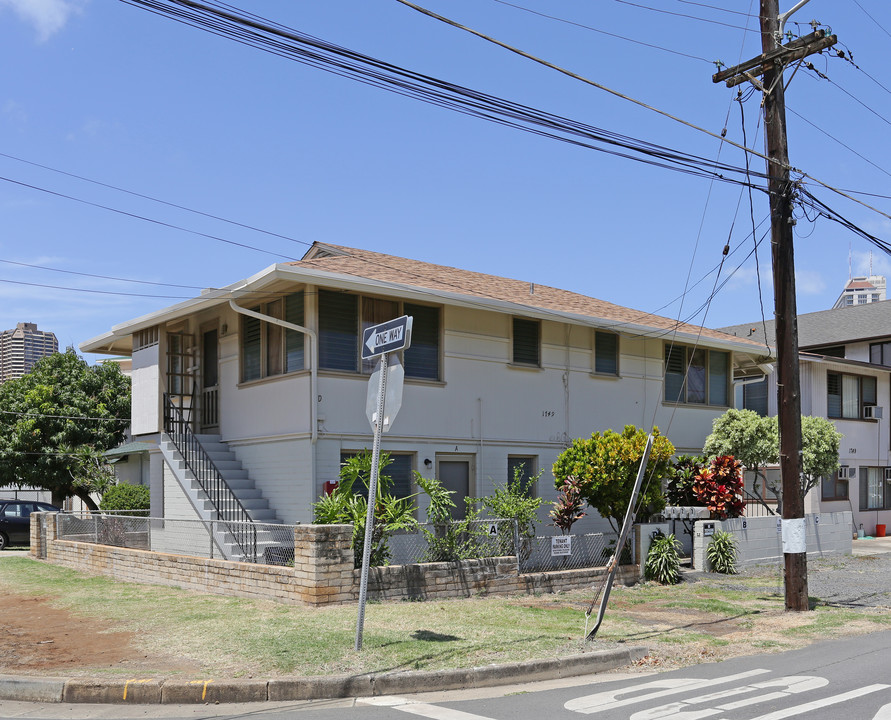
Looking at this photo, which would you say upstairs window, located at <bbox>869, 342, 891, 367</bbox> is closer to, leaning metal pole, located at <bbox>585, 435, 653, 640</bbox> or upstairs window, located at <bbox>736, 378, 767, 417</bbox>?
upstairs window, located at <bbox>736, 378, 767, 417</bbox>

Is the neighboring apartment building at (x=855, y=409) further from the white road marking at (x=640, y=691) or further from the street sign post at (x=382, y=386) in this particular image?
the street sign post at (x=382, y=386)

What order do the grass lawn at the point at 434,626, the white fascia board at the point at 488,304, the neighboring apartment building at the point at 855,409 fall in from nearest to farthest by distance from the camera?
the grass lawn at the point at 434,626 < the white fascia board at the point at 488,304 < the neighboring apartment building at the point at 855,409

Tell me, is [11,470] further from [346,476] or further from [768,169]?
[768,169]

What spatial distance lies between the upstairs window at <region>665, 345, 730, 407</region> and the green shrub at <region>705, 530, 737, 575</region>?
4.92 m

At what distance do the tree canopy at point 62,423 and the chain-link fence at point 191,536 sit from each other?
11.7 m

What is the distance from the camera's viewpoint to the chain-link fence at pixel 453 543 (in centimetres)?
1402

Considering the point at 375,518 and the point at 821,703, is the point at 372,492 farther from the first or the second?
the point at 821,703

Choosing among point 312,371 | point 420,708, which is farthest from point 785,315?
point 420,708

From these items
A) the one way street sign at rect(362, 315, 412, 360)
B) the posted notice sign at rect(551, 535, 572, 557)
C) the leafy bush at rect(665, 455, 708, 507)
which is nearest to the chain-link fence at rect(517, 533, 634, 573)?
the posted notice sign at rect(551, 535, 572, 557)

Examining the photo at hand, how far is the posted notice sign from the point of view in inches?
598

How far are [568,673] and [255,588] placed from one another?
5711mm

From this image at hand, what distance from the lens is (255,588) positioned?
1319 cm

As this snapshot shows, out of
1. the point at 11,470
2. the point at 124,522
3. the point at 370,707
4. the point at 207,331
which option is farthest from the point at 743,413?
the point at 11,470

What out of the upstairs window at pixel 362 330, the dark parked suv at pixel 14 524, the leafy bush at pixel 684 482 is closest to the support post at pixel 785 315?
the leafy bush at pixel 684 482
